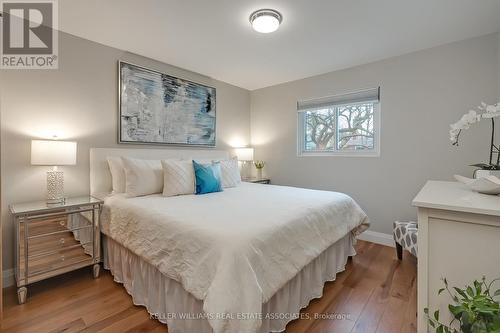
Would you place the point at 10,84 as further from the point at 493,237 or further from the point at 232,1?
the point at 493,237

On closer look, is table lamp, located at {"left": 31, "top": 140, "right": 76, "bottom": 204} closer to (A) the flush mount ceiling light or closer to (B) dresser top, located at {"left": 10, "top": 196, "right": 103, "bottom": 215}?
(B) dresser top, located at {"left": 10, "top": 196, "right": 103, "bottom": 215}

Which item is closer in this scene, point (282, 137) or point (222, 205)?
point (222, 205)

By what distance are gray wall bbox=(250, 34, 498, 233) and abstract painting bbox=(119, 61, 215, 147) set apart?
4.92 ft

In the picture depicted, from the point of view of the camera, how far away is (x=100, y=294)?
1.87 meters

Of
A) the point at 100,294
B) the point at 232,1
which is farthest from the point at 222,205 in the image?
the point at 232,1

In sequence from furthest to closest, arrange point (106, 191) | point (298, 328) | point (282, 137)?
point (282, 137), point (106, 191), point (298, 328)

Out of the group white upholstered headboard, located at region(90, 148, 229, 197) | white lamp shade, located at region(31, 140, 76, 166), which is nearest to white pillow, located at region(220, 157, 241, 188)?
white upholstered headboard, located at region(90, 148, 229, 197)

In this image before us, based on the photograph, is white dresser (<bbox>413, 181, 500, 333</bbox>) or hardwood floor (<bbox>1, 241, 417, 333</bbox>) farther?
hardwood floor (<bbox>1, 241, 417, 333</bbox>)

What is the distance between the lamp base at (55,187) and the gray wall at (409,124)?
294cm

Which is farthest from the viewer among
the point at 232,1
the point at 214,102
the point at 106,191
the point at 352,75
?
the point at 214,102

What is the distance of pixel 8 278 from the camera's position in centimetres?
199

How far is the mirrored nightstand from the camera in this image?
1.72 meters

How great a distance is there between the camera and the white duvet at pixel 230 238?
3.55 feet

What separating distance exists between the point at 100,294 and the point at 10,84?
1.97 meters
